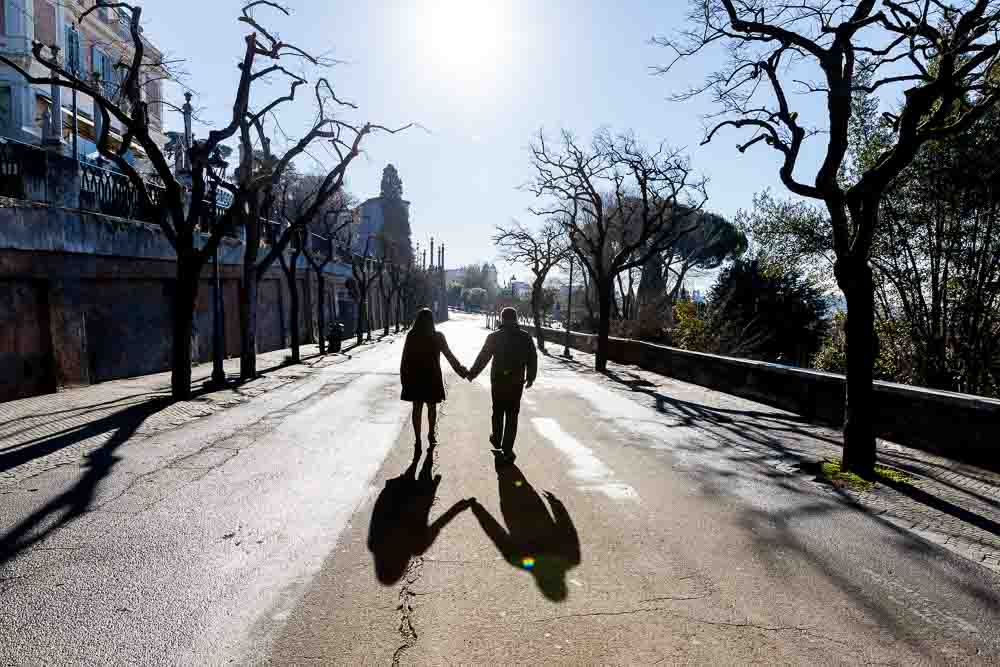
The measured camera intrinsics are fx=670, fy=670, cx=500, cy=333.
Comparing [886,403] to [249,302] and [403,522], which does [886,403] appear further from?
[249,302]

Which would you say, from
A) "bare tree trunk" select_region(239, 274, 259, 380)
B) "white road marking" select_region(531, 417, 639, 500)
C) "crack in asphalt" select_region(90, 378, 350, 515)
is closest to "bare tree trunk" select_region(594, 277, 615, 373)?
"crack in asphalt" select_region(90, 378, 350, 515)

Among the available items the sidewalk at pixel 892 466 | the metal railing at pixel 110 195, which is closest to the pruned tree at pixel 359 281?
the metal railing at pixel 110 195

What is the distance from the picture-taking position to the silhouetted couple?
306 inches

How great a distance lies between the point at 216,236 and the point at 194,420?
467 centimetres

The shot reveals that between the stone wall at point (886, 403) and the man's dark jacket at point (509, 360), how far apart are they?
16.1 ft

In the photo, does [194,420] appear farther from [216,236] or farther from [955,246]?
[955,246]

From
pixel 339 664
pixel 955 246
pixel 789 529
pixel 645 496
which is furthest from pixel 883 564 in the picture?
pixel 955 246

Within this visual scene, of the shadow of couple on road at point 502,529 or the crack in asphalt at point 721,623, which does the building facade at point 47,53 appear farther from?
the crack in asphalt at point 721,623

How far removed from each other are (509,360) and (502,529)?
10.1 feet

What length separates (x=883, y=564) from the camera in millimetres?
4414

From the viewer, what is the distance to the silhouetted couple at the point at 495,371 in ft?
25.5

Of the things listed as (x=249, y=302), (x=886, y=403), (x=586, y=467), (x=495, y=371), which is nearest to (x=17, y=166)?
(x=249, y=302)

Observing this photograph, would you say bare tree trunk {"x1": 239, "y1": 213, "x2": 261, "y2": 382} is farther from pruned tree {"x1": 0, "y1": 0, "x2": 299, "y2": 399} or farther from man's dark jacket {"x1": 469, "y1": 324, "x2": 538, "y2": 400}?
man's dark jacket {"x1": 469, "y1": 324, "x2": 538, "y2": 400}

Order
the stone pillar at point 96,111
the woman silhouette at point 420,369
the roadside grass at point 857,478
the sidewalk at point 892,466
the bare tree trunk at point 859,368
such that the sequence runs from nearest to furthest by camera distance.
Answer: the sidewalk at point 892,466
the roadside grass at point 857,478
the bare tree trunk at point 859,368
the woman silhouette at point 420,369
the stone pillar at point 96,111
